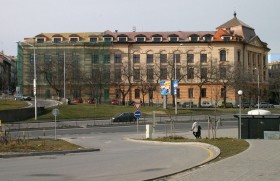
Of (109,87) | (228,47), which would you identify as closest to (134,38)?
(109,87)

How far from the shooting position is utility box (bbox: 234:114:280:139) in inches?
1140

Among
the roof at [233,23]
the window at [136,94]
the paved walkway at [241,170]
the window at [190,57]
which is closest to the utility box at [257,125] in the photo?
the paved walkway at [241,170]

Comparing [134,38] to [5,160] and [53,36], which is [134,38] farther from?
[5,160]

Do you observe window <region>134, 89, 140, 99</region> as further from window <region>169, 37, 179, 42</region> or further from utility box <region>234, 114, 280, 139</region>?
utility box <region>234, 114, 280, 139</region>

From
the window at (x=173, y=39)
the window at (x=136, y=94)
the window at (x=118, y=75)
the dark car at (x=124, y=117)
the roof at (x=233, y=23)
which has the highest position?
the roof at (x=233, y=23)

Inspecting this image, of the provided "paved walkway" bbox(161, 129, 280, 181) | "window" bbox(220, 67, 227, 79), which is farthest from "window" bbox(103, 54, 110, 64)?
"paved walkway" bbox(161, 129, 280, 181)

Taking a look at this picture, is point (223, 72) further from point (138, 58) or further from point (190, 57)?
point (138, 58)

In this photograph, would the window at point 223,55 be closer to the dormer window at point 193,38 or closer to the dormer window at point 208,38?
the dormer window at point 208,38

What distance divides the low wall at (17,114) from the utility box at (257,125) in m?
32.1

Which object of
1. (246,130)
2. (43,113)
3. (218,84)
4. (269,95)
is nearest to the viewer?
(246,130)

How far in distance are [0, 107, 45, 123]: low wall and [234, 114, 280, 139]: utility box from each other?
3211cm

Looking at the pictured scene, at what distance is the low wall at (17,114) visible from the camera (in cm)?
5272

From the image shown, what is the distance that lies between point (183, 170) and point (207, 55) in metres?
94.2

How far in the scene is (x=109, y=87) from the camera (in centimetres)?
10300
